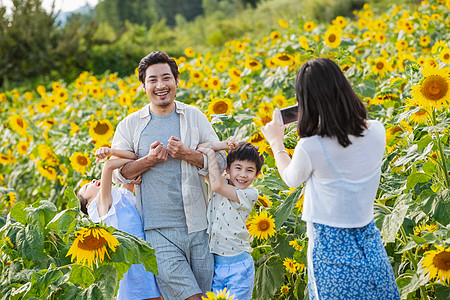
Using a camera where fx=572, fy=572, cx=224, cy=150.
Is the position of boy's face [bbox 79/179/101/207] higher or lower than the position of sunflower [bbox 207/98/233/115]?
lower

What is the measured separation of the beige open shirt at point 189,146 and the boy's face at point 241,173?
0.19ft

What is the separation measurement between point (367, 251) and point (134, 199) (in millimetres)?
1244

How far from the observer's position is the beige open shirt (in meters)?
2.56

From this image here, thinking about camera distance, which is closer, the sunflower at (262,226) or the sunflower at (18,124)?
the sunflower at (262,226)

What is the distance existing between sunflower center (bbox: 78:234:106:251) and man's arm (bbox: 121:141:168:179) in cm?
52

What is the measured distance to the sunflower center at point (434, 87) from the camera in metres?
2.43

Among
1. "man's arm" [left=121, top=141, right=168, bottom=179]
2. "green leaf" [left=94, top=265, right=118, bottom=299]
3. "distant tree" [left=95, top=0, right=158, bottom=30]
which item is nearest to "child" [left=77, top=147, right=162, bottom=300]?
"man's arm" [left=121, top=141, right=168, bottom=179]

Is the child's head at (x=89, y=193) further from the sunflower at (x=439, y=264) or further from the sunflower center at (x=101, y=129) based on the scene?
the sunflower at (x=439, y=264)

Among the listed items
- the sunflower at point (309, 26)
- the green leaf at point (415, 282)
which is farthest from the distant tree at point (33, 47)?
the green leaf at point (415, 282)

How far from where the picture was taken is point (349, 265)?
1.85 m

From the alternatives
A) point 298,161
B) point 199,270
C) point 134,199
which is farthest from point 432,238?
point 134,199

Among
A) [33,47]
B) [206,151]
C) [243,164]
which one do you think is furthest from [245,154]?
[33,47]

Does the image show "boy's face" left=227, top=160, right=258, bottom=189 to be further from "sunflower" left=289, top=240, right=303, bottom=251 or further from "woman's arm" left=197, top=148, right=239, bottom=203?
"sunflower" left=289, top=240, right=303, bottom=251

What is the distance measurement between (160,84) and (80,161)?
168 cm
